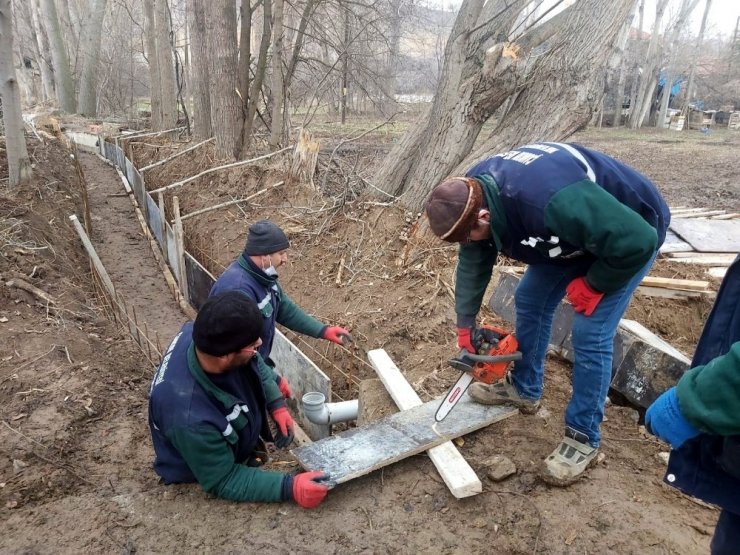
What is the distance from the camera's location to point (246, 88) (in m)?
10.9

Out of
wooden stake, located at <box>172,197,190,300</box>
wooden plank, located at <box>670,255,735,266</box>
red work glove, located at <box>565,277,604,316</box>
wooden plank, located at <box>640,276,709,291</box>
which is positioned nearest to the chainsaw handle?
red work glove, located at <box>565,277,604,316</box>

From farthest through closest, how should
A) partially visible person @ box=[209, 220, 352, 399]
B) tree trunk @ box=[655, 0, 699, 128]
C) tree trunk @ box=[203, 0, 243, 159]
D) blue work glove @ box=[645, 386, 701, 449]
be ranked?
tree trunk @ box=[655, 0, 699, 128]
tree trunk @ box=[203, 0, 243, 159]
partially visible person @ box=[209, 220, 352, 399]
blue work glove @ box=[645, 386, 701, 449]

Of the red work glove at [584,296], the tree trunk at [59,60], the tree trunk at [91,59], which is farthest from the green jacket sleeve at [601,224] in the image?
the tree trunk at [59,60]

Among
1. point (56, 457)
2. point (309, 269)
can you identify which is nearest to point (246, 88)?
point (309, 269)

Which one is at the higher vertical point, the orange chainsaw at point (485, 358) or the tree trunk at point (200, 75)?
the tree trunk at point (200, 75)

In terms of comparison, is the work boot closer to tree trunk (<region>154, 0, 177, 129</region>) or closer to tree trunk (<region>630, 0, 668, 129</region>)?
tree trunk (<region>154, 0, 177, 129</region>)

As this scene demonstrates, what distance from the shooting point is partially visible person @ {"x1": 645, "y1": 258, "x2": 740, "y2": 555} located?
52.4 inches

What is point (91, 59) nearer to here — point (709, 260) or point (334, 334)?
point (334, 334)

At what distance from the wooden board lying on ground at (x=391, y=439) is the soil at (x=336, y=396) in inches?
4.3

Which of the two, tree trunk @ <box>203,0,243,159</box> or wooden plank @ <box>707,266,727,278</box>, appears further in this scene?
tree trunk @ <box>203,0,243,159</box>

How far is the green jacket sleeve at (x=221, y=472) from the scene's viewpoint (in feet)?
7.48

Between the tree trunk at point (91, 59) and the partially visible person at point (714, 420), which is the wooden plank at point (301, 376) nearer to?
the partially visible person at point (714, 420)

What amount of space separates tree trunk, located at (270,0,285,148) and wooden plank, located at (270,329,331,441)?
6.43 m

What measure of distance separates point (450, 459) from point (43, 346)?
3.85m
